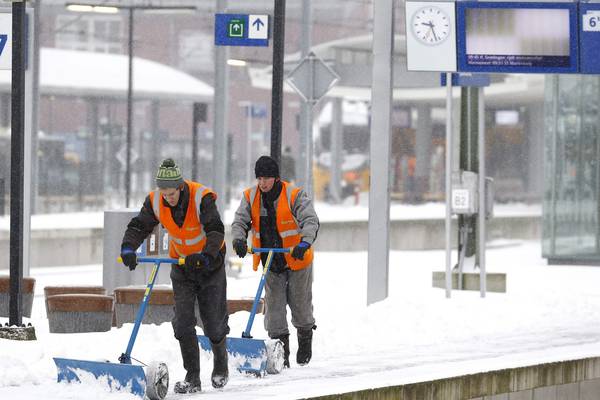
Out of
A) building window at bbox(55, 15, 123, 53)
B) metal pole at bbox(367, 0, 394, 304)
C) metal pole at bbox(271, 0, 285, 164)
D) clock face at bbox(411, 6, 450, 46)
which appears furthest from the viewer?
building window at bbox(55, 15, 123, 53)

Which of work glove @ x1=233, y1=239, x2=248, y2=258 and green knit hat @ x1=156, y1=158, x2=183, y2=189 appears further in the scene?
work glove @ x1=233, y1=239, x2=248, y2=258

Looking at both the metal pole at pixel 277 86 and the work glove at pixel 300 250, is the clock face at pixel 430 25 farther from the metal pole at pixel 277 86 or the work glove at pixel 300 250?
the work glove at pixel 300 250

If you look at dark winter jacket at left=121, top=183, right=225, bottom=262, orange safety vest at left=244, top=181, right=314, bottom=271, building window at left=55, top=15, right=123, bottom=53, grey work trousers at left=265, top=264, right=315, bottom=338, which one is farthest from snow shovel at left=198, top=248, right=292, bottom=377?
building window at left=55, top=15, right=123, bottom=53

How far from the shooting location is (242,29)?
1516cm

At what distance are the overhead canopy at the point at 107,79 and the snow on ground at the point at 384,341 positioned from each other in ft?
62.3

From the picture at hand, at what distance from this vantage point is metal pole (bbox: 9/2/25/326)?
478 inches

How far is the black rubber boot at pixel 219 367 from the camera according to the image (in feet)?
31.4

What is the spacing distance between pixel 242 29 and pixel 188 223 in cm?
618

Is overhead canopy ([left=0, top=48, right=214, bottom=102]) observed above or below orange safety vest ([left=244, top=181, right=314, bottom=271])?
above

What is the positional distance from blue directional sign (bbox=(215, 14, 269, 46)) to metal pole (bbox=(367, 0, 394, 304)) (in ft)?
5.76

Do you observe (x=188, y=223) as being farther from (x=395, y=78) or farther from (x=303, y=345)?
(x=395, y=78)

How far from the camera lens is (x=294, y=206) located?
10.6 meters

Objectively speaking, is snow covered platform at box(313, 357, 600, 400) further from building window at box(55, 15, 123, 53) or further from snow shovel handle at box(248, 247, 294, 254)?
building window at box(55, 15, 123, 53)

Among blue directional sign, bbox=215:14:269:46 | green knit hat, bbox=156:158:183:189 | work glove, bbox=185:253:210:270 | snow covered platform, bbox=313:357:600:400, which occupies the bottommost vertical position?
snow covered platform, bbox=313:357:600:400
